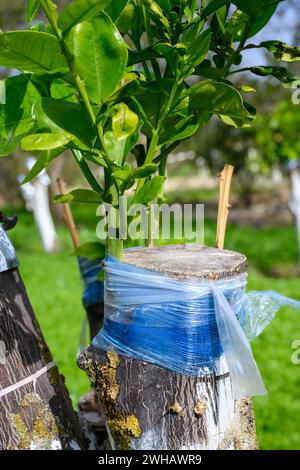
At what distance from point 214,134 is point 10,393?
31.6ft

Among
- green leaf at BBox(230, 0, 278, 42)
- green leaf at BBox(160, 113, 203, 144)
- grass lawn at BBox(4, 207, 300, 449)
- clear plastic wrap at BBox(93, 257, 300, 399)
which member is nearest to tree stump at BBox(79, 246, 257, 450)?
clear plastic wrap at BBox(93, 257, 300, 399)

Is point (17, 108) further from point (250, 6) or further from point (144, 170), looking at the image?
point (250, 6)

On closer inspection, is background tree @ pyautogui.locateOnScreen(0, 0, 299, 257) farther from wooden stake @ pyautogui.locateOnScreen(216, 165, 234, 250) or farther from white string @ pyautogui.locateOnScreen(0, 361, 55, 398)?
white string @ pyautogui.locateOnScreen(0, 361, 55, 398)

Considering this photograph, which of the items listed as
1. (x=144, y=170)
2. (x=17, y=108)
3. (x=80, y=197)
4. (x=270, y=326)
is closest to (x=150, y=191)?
(x=144, y=170)

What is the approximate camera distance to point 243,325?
108cm

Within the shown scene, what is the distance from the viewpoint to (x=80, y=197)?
3.37 ft

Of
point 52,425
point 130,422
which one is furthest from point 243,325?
point 52,425

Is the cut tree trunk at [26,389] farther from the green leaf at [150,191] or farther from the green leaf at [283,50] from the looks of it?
the green leaf at [283,50]

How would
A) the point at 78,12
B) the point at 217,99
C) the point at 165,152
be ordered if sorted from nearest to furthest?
the point at 78,12 → the point at 217,99 → the point at 165,152

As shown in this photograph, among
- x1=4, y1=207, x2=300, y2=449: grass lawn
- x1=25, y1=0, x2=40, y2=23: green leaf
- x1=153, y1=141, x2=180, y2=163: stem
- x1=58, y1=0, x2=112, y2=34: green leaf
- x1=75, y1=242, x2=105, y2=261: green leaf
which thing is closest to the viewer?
x1=58, y1=0, x2=112, y2=34: green leaf

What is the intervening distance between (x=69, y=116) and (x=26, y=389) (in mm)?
508

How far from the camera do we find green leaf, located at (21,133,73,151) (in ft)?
2.64

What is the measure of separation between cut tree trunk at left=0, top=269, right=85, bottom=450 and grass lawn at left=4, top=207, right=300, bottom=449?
1.45 ft

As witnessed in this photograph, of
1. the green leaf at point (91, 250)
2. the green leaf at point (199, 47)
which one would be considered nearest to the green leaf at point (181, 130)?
the green leaf at point (199, 47)
